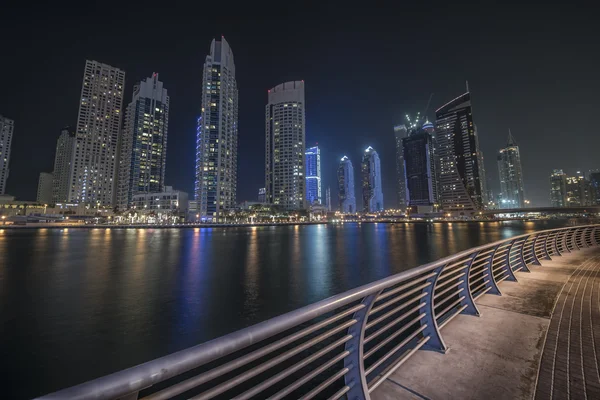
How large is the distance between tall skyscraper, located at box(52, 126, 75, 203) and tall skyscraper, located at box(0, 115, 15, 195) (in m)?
21.8

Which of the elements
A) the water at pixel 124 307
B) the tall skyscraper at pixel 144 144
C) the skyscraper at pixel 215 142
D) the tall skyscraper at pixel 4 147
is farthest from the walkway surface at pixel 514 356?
the tall skyscraper at pixel 4 147

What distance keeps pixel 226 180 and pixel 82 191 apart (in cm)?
7896

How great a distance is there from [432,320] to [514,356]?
1214mm

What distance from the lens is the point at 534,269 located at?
9.10 m

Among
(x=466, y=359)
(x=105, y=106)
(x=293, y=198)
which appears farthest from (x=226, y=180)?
(x=466, y=359)

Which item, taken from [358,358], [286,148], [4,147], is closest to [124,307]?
[358,358]

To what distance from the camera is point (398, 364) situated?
337 cm

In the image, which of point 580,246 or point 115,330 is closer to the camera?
point 115,330

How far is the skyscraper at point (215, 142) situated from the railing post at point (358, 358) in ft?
461

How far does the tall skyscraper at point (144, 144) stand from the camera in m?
164

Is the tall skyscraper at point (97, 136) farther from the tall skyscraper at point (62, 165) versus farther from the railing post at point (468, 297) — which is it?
the railing post at point (468, 297)

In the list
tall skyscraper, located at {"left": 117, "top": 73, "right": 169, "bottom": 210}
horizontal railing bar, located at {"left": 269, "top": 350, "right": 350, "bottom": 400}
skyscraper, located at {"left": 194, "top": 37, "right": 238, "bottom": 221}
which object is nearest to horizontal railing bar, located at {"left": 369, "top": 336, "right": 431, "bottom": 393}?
horizontal railing bar, located at {"left": 269, "top": 350, "right": 350, "bottom": 400}

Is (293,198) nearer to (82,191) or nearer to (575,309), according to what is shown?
(82,191)

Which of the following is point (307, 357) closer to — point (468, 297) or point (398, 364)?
point (398, 364)
